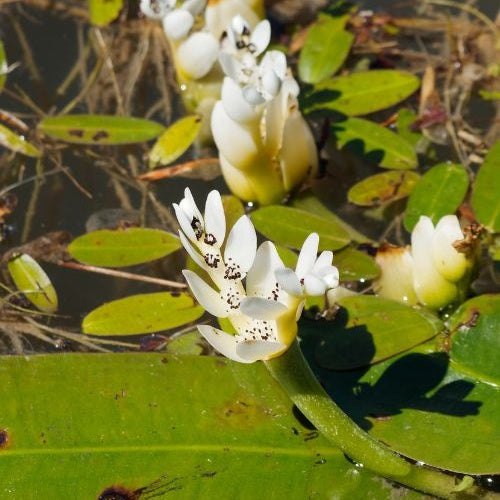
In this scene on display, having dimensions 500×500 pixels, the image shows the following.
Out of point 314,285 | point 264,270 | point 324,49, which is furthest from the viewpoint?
point 324,49

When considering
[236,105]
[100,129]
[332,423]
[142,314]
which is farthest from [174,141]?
[332,423]

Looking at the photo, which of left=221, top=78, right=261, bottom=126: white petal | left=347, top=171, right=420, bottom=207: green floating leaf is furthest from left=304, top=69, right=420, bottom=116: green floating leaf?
left=221, top=78, right=261, bottom=126: white petal

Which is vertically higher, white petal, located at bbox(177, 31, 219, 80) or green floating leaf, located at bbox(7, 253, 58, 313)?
white petal, located at bbox(177, 31, 219, 80)

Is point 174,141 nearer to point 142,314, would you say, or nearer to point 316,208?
point 316,208

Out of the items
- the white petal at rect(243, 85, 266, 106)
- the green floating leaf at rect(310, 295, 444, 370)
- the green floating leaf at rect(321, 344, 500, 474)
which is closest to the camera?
the green floating leaf at rect(321, 344, 500, 474)

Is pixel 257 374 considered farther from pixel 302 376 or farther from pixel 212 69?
pixel 212 69

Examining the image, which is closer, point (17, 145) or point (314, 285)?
point (314, 285)

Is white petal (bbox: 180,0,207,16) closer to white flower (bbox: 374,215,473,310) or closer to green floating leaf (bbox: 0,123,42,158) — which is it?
green floating leaf (bbox: 0,123,42,158)

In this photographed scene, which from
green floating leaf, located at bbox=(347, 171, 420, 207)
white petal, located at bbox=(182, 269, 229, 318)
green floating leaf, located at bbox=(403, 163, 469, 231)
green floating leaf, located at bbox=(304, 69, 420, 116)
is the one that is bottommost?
green floating leaf, located at bbox=(347, 171, 420, 207)
